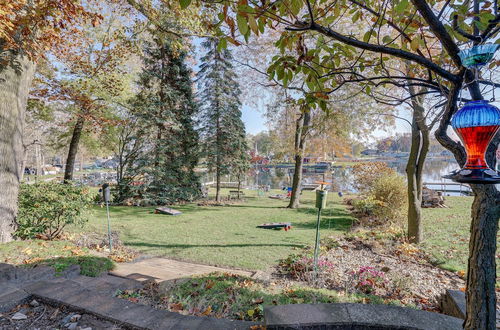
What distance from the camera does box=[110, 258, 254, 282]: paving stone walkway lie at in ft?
12.6

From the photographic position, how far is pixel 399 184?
24.4ft

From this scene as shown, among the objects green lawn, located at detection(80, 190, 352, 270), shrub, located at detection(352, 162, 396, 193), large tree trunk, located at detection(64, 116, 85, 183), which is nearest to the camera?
green lawn, located at detection(80, 190, 352, 270)

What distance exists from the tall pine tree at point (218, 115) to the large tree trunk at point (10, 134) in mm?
9020

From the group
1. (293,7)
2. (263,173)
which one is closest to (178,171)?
(293,7)

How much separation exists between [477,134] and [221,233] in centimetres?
644

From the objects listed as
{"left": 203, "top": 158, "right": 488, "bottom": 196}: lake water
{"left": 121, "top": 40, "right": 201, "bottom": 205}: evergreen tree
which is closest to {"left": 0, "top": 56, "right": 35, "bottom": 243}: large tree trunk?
{"left": 121, "top": 40, "right": 201, "bottom": 205}: evergreen tree

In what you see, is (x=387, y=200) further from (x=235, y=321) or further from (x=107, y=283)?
(x=107, y=283)

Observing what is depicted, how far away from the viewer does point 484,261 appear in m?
1.34

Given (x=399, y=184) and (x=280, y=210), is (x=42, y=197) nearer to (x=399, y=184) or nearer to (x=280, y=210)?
(x=280, y=210)

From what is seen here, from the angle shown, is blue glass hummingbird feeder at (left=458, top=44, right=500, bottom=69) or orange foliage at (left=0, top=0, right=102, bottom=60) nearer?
blue glass hummingbird feeder at (left=458, top=44, right=500, bottom=69)

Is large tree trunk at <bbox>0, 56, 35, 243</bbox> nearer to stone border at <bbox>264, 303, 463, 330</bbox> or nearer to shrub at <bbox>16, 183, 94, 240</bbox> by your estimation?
shrub at <bbox>16, 183, 94, 240</bbox>

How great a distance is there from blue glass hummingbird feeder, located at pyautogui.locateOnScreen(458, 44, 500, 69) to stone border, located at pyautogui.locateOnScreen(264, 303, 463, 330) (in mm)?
1718

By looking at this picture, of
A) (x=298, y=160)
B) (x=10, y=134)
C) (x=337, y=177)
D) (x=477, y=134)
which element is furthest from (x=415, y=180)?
(x=337, y=177)

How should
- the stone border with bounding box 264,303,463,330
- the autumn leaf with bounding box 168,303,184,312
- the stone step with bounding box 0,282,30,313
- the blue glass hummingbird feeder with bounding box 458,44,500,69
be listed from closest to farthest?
the blue glass hummingbird feeder with bounding box 458,44,500,69 < the stone border with bounding box 264,303,463,330 < the stone step with bounding box 0,282,30,313 < the autumn leaf with bounding box 168,303,184,312
